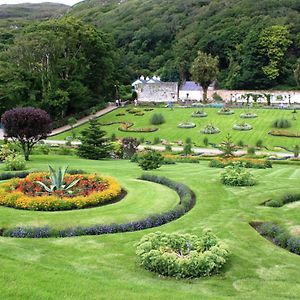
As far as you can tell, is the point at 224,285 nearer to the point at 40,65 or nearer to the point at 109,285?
the point at 109,285

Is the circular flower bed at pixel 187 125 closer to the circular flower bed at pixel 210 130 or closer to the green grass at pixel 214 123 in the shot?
the green grass at pixel 214 123

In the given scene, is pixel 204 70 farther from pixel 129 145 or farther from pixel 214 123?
pixel 129 145

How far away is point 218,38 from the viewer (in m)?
109

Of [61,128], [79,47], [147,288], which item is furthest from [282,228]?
[79,47]

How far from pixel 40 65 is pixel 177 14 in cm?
9250

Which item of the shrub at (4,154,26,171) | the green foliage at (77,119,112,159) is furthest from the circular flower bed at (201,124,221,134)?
the shrub at (4,154,26,171)

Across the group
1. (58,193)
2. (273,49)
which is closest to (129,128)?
(58,193)

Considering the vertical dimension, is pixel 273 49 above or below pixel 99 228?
above

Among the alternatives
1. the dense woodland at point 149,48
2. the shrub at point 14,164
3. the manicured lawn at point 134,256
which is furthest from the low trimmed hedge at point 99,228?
the dense woodland at point 149,48

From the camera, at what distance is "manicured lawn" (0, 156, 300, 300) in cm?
901

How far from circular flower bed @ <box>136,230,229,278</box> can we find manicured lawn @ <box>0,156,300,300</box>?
0.28 meters

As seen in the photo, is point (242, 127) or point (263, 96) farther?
point (263, 96)

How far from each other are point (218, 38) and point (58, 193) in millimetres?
95851

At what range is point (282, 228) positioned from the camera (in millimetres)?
16000
